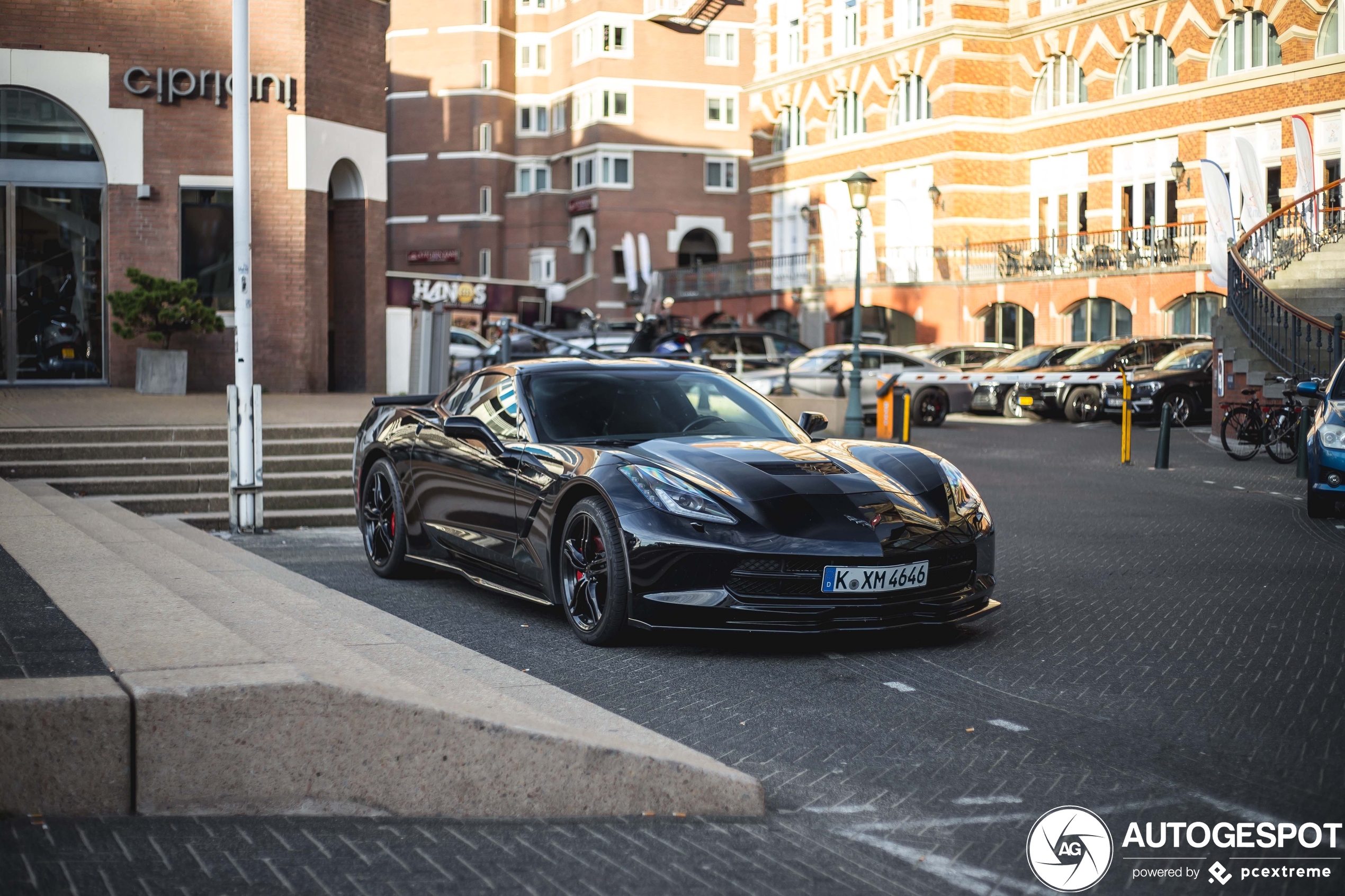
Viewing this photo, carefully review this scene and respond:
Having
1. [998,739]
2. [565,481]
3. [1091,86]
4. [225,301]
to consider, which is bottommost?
[998,739]

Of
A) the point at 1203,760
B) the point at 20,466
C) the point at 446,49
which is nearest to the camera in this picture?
the point at 1203,760

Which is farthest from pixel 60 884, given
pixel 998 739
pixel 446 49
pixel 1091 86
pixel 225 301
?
pixel 446 49

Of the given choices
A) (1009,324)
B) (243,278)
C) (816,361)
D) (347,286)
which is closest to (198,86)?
(347,286)

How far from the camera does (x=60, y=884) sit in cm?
358

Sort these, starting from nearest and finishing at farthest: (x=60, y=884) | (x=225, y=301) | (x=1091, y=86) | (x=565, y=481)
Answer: (x=60, y=884)
(x=565, y=481)
(x=225, y=301)
(x=1091, y=86)

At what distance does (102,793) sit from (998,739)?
2989 millimetres

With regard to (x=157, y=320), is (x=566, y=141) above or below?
above

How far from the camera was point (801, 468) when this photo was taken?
22.7 feet

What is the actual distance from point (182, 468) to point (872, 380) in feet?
52.7

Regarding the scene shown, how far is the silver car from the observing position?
26547 mm

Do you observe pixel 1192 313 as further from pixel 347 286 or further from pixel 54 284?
pixel 54 284

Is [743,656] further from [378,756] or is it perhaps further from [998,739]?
[378,756]

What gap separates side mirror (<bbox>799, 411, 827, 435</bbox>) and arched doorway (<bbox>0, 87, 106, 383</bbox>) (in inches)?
622

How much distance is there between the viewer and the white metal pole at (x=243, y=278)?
11742 mm
